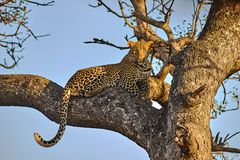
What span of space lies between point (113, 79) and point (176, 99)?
1741 millimetres

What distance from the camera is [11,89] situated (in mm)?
6633

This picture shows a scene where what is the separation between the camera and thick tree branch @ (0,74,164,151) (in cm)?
535

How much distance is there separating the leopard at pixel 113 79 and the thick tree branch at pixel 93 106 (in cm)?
13

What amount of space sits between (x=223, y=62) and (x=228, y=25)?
17.7 inches

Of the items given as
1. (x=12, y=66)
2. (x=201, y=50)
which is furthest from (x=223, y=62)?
(x=12, y=66)

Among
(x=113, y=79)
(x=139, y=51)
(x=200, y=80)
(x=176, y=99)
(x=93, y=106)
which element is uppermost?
(x=139, y=51)

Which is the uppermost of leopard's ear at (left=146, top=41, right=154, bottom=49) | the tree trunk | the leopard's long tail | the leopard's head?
leopard's ear at (left=146, top=41, right=154, bottom=49)

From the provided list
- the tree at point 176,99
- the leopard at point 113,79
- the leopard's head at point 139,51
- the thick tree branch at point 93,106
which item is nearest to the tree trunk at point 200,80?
the tree at point 176,99

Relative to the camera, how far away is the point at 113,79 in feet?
21.6

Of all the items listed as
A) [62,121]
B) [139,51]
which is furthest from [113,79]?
[62,121]

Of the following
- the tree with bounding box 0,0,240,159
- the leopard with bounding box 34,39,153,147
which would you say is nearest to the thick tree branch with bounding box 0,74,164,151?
the tree with bounding box 0,0,240,159

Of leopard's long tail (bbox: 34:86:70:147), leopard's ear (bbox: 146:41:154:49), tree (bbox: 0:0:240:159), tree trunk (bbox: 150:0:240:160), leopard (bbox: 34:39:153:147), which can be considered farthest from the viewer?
leopard's ear (bbox: 146:41:154:49)

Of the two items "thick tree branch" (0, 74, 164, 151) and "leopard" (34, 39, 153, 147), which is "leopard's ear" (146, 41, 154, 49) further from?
"thick tree branch" (0, 74, 164, 151)

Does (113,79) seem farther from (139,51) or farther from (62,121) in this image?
(62,121)
